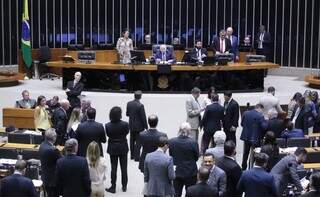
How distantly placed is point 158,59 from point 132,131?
241 inches

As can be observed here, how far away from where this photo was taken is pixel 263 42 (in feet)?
83.3

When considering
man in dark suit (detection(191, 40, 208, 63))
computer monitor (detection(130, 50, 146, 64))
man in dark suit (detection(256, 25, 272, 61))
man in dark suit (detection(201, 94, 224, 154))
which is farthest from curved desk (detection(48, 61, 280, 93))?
man in dark suit (detection(201, 94, 224, 154))

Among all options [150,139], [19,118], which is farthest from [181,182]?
[19,118]

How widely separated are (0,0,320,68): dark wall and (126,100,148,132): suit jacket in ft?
39.3

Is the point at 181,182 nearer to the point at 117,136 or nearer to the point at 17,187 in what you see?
the point at 117,136

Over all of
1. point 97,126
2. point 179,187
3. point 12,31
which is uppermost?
point 12,31

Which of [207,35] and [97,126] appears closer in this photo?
[97,126]

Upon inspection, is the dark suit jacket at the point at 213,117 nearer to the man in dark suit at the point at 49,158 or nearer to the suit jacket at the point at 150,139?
the suit jacket at the point at 150,139

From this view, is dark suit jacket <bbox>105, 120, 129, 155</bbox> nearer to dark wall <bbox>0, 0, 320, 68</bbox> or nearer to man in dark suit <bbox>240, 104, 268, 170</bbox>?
man in dark suit <bbox>240, 104, 268, 170</bbox>

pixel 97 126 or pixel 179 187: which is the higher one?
pixel 97 126

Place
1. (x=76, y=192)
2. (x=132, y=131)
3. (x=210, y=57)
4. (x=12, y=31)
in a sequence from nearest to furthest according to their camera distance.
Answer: (x=76, y=192), (x=132, y=131), (x=210, y=57), (x=12, y=31)

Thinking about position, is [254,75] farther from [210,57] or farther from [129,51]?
[129,51]

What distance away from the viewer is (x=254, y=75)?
22.0 m

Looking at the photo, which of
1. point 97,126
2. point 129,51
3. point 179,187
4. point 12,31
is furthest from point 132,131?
point 12,31
